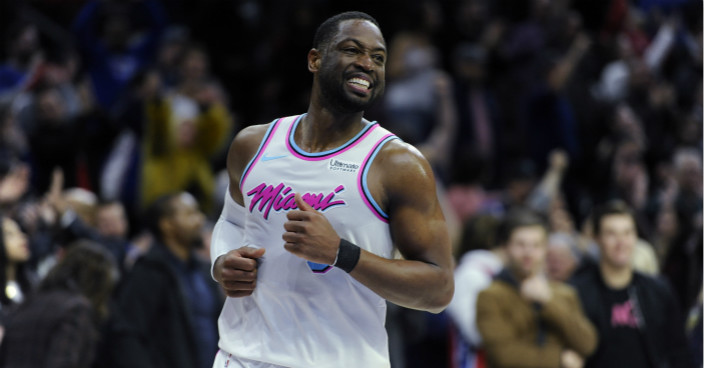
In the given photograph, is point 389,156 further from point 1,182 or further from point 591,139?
point 591,139

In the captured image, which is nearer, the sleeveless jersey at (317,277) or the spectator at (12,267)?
the sleeveless jersey at (317,277)

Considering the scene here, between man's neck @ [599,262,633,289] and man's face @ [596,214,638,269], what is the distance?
25mm

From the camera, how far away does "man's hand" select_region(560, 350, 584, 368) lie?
6555 millimetres

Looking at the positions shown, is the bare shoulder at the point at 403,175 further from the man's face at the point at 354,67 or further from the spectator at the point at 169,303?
the spectator at the point at 169,303

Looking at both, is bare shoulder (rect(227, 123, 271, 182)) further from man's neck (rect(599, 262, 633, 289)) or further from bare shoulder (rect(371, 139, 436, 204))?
man's neck (rect(599, 262, 633, 289))

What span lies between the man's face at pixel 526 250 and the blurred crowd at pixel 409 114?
2.64 ft

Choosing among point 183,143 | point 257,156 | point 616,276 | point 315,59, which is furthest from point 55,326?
point 183,143

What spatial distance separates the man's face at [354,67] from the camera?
3771 millimetres

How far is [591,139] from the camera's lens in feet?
39.2

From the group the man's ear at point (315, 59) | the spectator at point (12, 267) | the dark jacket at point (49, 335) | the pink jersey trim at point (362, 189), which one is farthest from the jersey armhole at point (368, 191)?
the spectator at point (12, 267)

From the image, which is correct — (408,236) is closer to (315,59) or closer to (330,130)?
(330,130)

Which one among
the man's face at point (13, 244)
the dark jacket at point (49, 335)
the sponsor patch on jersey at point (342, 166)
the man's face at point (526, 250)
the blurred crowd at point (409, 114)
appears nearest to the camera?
the sponsor patch on jersey at point (342, 166)

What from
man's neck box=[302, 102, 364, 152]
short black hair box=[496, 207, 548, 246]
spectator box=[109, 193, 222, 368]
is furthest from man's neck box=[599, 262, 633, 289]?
man's neck box=[302, 102, 364, 152]

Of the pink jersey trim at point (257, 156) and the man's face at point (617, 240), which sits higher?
the pink jersey trim at point (257, 156)
